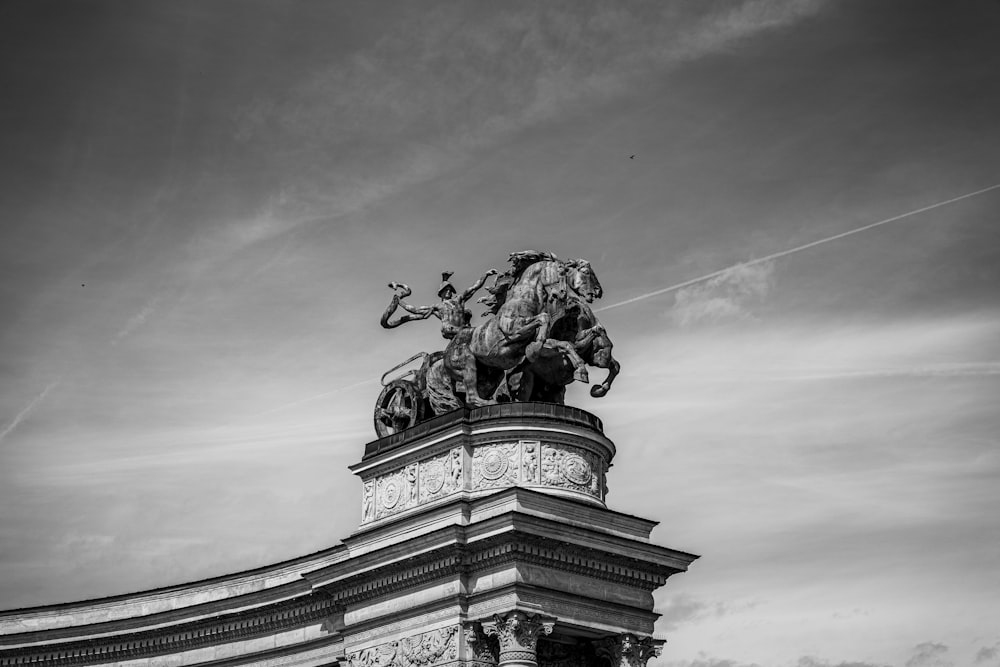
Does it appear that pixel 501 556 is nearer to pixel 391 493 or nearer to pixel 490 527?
pixel 490 527

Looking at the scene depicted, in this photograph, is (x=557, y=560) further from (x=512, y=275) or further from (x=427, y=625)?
(x=512, y=275)

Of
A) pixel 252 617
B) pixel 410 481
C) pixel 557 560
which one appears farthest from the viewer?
pixel 252 617

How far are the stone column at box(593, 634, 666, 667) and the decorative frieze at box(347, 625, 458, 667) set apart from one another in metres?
3.23

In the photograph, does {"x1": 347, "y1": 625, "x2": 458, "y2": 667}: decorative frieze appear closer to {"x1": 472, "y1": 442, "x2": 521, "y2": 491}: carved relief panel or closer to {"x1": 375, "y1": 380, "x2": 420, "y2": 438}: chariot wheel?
{"x1": 472, "y1": 442, "x2": 521, "y2": 491}: carved relief panel

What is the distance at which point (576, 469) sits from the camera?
30203 millimetres

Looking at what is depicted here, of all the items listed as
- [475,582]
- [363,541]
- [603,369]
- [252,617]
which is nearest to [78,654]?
[252,617]

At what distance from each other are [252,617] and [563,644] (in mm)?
8920

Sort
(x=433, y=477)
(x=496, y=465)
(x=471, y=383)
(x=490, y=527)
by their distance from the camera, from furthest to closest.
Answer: (x=471, y=383) → (x=433, y=477) → (x=496, y=465) → (x=490, y=527)

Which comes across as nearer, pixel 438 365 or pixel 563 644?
pixel 563 644

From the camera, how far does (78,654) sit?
3822 cm

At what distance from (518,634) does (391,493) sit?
17.4 feet

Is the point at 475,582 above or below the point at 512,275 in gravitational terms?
below

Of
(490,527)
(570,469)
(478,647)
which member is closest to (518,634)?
(478,647)

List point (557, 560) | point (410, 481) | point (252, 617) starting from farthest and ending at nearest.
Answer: point (252, 617), point (410, 481), point (557, 560)
